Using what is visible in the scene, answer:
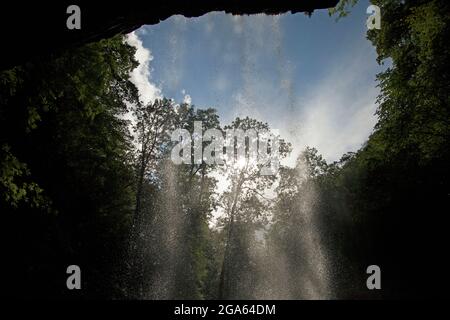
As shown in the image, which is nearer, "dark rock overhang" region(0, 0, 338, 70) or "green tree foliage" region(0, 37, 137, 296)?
"dark rock overhang" region(0, 0, 338, 70)

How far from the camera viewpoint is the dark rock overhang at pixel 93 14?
1.75 metres

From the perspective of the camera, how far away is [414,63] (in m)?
10.1

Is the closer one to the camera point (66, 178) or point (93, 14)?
point (93, 14)

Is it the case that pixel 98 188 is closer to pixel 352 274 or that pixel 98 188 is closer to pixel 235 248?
pixel 352 274

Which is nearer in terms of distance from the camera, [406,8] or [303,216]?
[406,8]

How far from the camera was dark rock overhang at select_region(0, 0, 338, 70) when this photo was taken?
68.7 inches

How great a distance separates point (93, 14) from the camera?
184 centimetres

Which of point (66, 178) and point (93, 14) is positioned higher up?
point (66, 178)

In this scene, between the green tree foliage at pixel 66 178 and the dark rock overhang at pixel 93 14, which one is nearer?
the dark rock overhang at pixel 93 14

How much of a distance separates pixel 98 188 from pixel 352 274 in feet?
65.7
